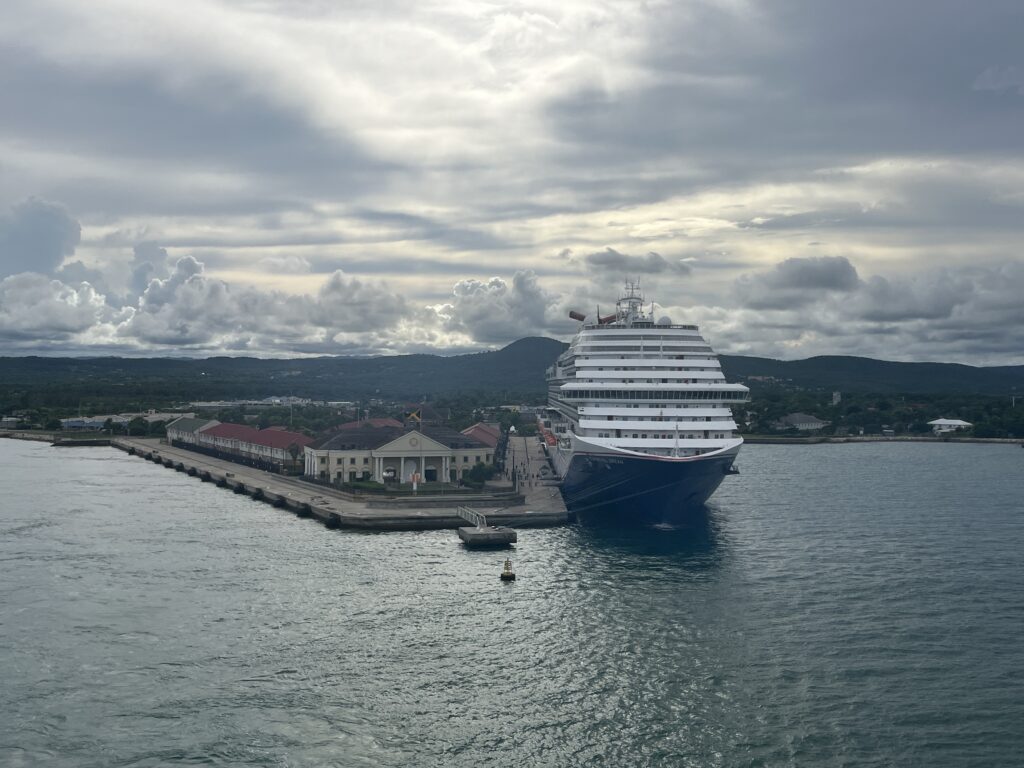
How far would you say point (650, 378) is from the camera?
60.2 meters

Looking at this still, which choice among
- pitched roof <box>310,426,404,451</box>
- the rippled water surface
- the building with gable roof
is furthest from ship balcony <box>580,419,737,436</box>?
the building with gable roof

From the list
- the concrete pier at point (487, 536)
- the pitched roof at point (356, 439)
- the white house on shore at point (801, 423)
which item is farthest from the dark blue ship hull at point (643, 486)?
the white house on shore at point (801, 423)

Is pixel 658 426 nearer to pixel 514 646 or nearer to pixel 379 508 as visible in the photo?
pixel 379 508

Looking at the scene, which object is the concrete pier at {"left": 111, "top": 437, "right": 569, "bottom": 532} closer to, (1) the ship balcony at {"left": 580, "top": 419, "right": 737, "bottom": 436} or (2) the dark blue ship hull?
(2) the dark blue ship hull

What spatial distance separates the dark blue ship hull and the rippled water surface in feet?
5.71

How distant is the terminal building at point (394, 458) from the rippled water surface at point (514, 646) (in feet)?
54.0

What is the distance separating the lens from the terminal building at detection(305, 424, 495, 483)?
7825 centimetres

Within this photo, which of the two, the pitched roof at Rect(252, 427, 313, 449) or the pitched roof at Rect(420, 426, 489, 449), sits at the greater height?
the pitched roof at Rect(420, 426, 489, 449)

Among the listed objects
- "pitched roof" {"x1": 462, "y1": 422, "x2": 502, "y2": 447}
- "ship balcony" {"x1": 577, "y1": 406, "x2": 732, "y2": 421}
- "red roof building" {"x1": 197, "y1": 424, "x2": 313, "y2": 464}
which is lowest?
"red roof building" {"x1": 197, "y1": 424, "x2": 313, "y2": 464}

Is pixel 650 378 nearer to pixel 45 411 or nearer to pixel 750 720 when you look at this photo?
pixel 750 720

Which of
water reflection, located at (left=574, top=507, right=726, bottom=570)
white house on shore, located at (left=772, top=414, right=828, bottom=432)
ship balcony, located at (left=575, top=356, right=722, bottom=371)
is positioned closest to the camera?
water reflection, located at (left=574, top=507, right=726, bottom=570)

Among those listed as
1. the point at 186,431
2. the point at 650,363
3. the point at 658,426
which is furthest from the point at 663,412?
the point at 186,431

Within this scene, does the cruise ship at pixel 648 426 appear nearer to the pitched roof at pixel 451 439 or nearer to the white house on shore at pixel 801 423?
the pitched roof at pixel 451 439

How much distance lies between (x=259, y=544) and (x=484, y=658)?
26.8m
